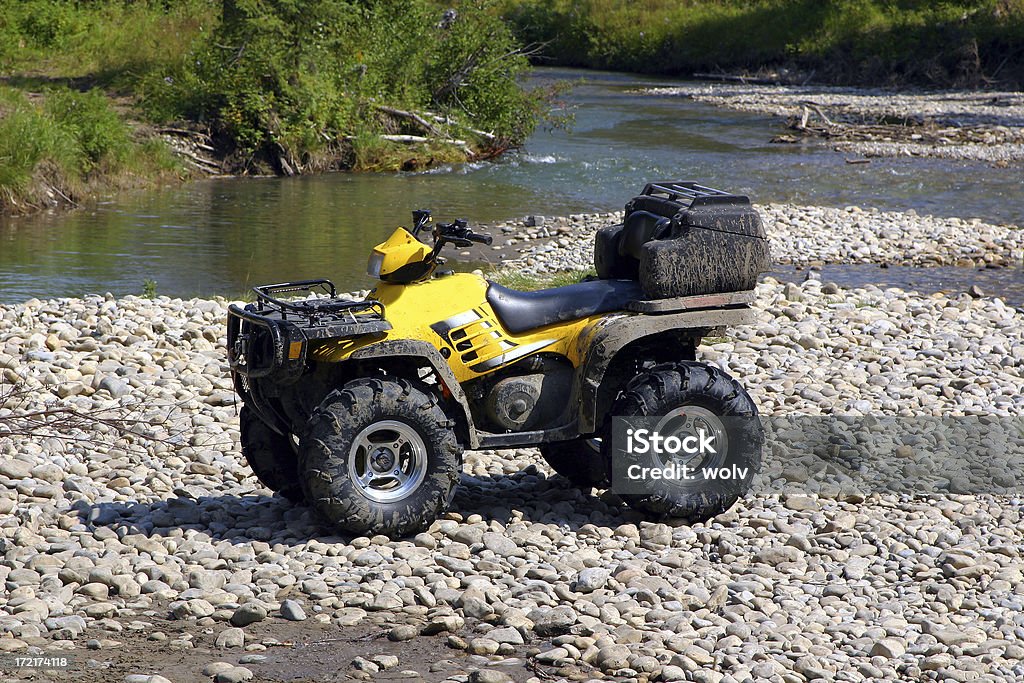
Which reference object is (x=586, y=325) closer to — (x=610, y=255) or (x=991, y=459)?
(x=610, y=255)

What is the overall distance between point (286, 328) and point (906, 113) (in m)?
28.6

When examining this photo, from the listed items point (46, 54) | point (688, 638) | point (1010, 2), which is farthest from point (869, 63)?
point (688, 638)

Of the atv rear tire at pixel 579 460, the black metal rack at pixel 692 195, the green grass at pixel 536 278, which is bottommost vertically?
the atv rear tire at pixel 579 460

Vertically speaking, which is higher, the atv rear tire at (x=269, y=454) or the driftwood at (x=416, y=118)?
the driftwood at (x=416, y=118)

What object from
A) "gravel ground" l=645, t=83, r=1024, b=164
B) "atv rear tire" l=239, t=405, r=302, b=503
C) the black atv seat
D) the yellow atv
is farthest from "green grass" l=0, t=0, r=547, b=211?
the black atv seat

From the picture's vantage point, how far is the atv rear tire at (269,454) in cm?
603

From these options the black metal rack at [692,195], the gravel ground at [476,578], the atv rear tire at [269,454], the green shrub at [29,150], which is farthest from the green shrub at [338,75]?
the atv rear tire at [269,454]

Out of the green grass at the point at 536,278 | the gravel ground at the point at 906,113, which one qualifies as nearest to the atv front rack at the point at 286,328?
the green grass at the point at 536,278

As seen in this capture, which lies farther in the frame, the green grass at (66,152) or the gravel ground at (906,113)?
the gravel ground at (906,113)

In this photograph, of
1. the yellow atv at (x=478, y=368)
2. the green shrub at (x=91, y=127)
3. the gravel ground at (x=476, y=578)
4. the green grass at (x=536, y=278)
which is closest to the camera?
the gravel ground at (x=476, y=578)

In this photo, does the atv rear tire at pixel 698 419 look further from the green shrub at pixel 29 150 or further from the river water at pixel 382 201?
the green shrub at pixel 29 150

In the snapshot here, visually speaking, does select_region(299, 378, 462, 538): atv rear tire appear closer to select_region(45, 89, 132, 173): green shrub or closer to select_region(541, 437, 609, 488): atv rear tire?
select_region(541, 437, 609, 488): atv rear tire

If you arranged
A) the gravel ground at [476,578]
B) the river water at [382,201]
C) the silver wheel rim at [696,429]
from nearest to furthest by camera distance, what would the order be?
1. the gravel ground at [476,578]
2. the silver wheel rim at [696,429]
3. the river water at [382,201]

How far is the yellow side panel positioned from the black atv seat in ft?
0.13
